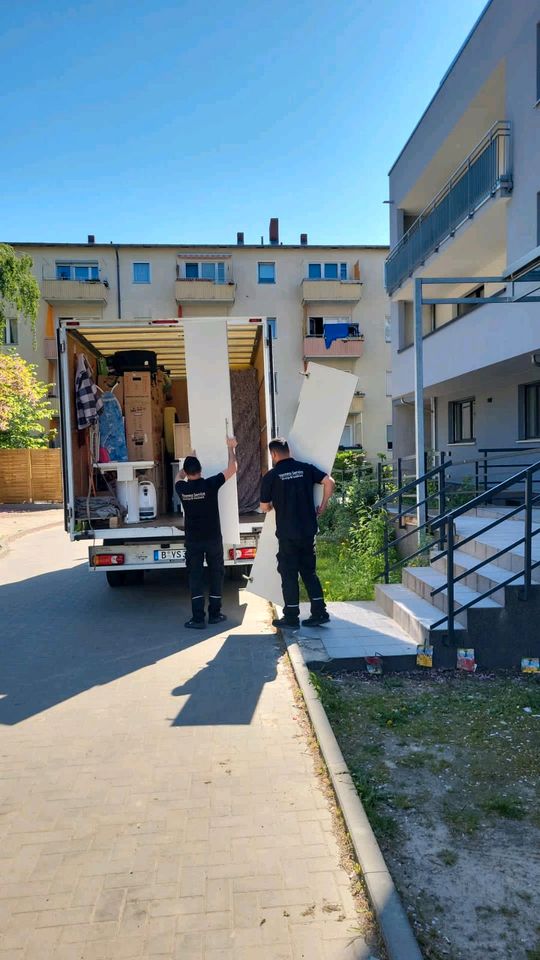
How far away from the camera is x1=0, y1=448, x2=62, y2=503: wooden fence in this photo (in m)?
27.2

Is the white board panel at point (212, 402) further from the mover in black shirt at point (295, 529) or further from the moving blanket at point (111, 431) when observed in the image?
the moving blanket at point (111, 431)

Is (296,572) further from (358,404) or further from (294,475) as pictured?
(358,404)

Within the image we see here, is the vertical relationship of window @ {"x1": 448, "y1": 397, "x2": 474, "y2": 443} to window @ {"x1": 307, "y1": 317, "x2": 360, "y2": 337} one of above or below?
below

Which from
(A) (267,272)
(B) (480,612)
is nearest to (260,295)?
(A) (267,272)

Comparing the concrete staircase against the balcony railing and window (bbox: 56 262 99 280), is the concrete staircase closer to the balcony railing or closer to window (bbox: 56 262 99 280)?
the balcony railing

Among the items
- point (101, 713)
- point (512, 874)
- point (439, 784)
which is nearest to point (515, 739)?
Answer: point (439, 784)

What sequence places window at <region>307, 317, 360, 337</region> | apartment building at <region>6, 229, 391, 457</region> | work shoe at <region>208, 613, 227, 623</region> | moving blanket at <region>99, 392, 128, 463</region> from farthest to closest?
window at <region>307, 317, 360, 337</region> < apartment building at <region>6, 229, 391, 457</region> < moving blanket at <region>99, 392, 128, 463</region> < work shoe at <region>208, 613, 227, 623</region>

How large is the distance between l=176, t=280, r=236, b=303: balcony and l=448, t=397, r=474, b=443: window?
17048 mm

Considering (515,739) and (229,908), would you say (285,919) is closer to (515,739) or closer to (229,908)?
(229,908)

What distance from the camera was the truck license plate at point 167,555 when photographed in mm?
7727

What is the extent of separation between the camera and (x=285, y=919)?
256 centimetres

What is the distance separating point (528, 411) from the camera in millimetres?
14094

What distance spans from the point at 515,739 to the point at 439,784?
29.8 inches

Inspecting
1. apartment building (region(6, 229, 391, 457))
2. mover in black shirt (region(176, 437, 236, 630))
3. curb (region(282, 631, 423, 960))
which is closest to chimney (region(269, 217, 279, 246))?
apartment building (region(6, 229, 391, 457))
